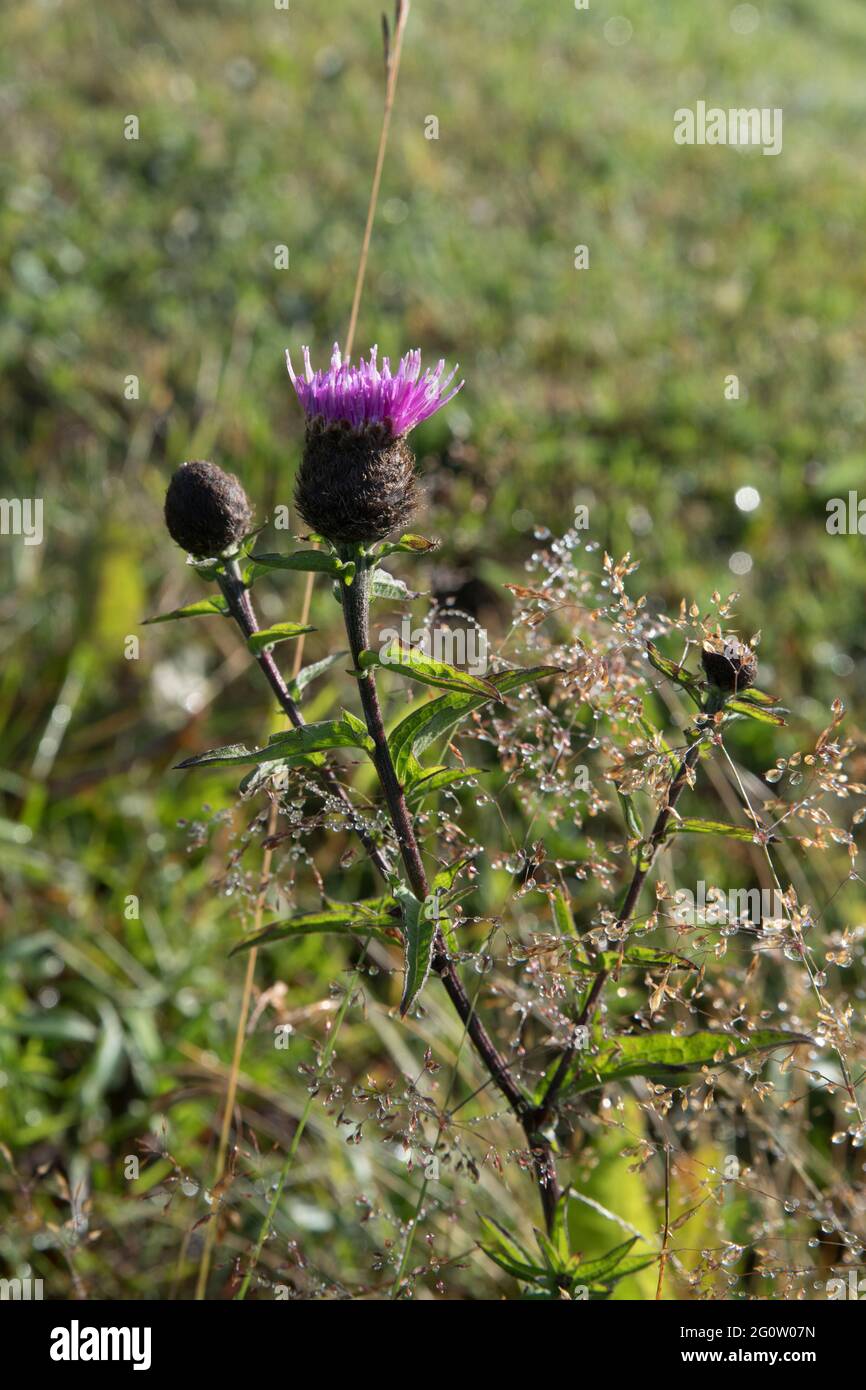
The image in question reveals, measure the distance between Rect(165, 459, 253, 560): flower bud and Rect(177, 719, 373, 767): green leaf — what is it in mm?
225

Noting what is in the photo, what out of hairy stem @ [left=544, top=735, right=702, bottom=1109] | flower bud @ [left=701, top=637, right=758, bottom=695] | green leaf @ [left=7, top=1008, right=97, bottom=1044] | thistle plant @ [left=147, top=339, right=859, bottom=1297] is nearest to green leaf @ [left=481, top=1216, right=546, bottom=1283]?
thistle plant @ [left=147, top=339, right=859, bottom=1297]

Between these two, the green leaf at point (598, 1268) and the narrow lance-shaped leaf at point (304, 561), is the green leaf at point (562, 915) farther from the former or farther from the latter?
the narrow lance-shaped leaf at point (304, 561)

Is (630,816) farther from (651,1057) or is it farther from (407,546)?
(407,546)

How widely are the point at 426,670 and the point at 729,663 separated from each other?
0.97 feet

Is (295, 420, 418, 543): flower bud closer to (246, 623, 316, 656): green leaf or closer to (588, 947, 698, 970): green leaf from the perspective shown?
(246, 623, 316, 656): green leaf

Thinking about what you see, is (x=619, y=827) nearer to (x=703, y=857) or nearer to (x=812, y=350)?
(x=703, y=857)

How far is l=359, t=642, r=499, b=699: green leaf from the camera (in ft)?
3.79

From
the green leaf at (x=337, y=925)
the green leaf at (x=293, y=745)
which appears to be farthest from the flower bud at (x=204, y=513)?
the green leaf at (x=337, y=925)

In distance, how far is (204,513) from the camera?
129 centimetres

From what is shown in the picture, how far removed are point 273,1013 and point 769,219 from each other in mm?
4825

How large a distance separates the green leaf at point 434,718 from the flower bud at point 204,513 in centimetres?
26

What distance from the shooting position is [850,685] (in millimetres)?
3396

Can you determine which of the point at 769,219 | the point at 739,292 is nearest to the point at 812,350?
the point at 739,292

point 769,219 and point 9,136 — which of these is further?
point 769,219
